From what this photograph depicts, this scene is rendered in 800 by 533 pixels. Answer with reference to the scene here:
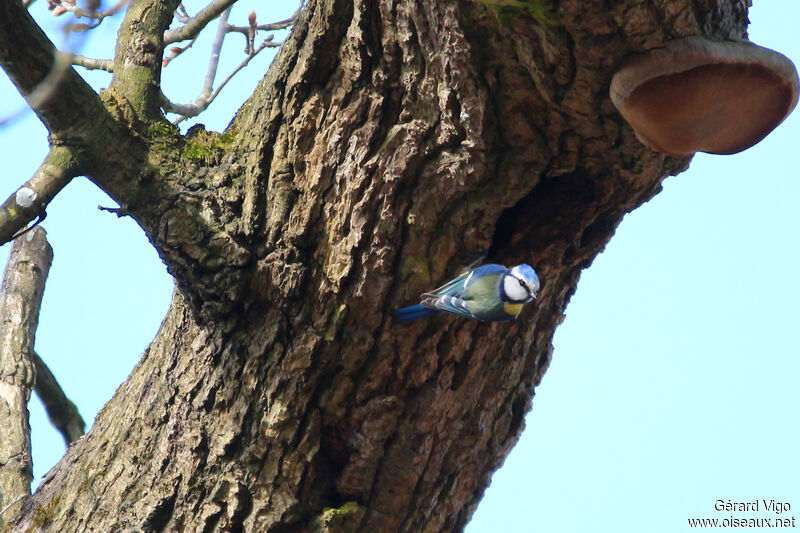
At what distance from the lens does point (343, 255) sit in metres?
2.41

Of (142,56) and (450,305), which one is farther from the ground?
(142,56)

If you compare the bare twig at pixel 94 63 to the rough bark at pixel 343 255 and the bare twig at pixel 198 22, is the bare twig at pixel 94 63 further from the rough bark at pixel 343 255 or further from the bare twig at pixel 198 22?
the rough bark at pixel 343 255

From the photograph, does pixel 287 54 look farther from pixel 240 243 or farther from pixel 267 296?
pixel 267 296

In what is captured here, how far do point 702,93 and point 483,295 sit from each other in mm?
809

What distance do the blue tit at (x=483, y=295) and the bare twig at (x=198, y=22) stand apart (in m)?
1.79

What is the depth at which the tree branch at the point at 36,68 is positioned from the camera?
6.79ft

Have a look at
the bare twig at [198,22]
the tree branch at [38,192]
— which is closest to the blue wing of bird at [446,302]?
the tree branch at [38,192]

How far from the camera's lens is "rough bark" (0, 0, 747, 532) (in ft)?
7.49

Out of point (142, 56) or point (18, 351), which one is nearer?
point (142, 56)

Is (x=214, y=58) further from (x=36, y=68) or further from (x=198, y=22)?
(x=36, y=68)

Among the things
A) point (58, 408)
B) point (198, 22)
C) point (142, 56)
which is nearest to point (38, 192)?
point (142, 56)

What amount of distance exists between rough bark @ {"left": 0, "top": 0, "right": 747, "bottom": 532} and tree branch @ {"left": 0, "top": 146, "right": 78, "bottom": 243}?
0.09 m

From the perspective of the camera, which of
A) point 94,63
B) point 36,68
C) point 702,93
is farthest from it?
point 94,63

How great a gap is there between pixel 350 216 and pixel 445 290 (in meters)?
0.37
